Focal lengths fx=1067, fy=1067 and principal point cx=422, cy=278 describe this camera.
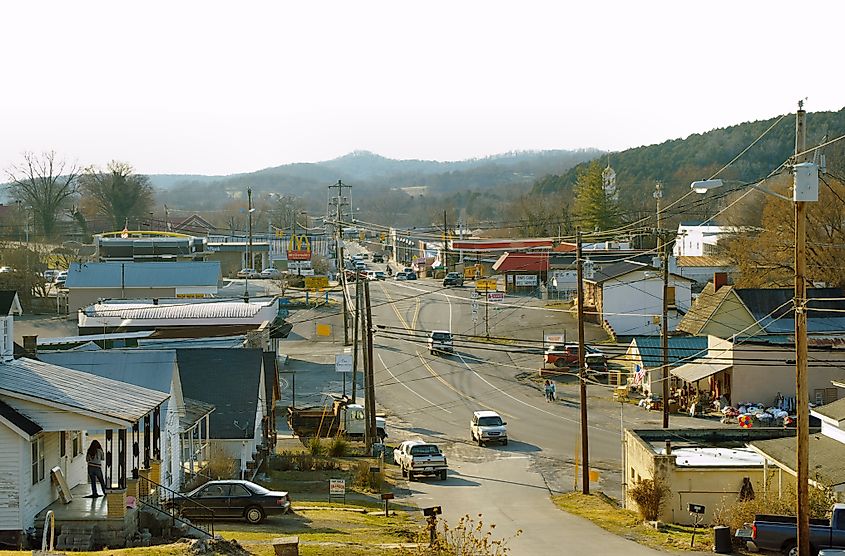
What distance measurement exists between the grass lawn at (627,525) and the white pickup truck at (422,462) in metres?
4.92

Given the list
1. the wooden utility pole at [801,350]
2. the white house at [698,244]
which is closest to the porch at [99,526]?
the wooden utility pole at [801,350]

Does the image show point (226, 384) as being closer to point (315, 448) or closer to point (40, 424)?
point (315, 448)

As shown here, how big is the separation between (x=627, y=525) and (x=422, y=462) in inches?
426

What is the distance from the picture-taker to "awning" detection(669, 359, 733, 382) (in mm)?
50812

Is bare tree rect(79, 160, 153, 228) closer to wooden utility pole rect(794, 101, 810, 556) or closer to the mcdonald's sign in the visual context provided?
the mcdonald's sign

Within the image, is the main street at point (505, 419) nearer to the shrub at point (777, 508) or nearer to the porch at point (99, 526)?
the shrub at point (777, 508)

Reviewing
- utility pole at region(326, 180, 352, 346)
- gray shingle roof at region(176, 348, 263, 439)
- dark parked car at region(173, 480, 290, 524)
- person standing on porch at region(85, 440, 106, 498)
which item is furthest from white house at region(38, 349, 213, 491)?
utility pole at region(326, 180, 352, 346)

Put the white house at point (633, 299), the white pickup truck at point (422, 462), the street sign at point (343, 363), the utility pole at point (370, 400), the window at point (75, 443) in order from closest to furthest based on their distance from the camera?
the window at point (75, 443) < the white pickup truck at point (422, 462) < the utility pole at point (370, 400) < the street sign at point (343, 363) < the white house at point (633, 299)

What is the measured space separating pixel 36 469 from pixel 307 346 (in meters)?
48.9

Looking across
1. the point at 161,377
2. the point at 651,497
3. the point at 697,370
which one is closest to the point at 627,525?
the point at 651,497

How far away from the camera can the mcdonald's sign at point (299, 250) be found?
10923 cm

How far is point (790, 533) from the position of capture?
2188 centimetres

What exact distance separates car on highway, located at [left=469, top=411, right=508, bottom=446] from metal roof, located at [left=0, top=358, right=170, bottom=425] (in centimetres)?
2060

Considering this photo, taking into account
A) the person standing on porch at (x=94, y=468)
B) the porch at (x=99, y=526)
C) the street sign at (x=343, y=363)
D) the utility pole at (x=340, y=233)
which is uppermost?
the utility pole at (x=340, y=233)
